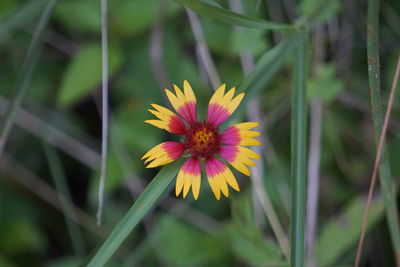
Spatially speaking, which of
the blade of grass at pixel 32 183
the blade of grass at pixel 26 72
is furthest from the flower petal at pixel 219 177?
the blade of grass at pixel 32 183

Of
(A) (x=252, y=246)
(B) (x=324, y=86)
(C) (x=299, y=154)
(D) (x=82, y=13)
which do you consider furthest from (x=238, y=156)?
(D) (x=82, y=13)

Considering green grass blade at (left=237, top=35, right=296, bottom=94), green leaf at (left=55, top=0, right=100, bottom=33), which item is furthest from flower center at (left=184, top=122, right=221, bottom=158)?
green leaf at (left=55, top=0, right=100, bottom=33)

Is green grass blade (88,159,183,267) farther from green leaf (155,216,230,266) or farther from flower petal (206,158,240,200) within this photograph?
green leaf (155,216,230,266)

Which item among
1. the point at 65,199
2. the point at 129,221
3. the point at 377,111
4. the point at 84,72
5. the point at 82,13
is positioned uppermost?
the point at 82,13

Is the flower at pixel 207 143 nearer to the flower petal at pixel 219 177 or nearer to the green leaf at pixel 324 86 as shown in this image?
the flower petal at pixel 219 177

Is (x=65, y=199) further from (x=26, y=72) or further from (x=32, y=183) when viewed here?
(x=26, y=72)

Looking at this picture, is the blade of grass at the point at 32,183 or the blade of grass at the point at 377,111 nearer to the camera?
the blade of grass at the point at 377,111

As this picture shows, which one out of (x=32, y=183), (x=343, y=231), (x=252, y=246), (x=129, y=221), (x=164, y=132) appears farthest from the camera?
(x=32, y=183)

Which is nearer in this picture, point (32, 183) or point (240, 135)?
point (240, 135)
